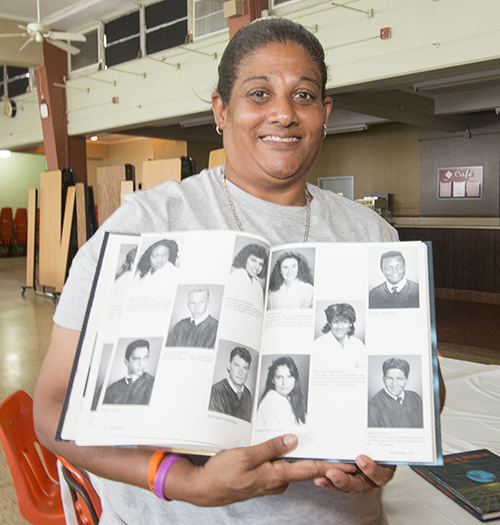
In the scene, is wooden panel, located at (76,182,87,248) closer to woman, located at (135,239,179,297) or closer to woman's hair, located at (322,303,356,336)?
woman, located at (135,239,179,297)

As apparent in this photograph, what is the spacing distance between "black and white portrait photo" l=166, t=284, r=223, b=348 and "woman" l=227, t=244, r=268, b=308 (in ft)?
0.08

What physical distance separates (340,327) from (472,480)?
81 centimetres

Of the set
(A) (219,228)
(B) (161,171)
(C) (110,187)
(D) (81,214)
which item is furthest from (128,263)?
(D) (81,214)

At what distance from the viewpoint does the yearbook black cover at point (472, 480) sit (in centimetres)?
114

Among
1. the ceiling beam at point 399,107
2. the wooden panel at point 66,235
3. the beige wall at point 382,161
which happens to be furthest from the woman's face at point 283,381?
the beige wall at point 382,161

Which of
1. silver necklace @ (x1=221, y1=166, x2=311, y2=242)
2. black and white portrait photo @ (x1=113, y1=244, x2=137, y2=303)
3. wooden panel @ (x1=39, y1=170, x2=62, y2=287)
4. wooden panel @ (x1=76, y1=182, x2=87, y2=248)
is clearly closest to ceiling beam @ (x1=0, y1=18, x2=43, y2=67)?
wooden panel @ (x1=39, y1=170, x2=62, y2=287)

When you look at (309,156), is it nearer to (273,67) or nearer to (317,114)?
(317,114)

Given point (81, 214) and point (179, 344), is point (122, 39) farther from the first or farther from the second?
point (179, 344)

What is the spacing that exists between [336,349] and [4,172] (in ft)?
58.0

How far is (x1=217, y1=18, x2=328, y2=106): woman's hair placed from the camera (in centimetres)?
97

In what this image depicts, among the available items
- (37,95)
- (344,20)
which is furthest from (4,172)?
(344,20)

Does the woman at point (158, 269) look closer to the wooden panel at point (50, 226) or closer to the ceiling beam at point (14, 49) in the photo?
the wooden panel at point (50, 226)

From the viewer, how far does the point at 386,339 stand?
2.29 feet

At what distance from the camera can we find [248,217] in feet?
3.29
